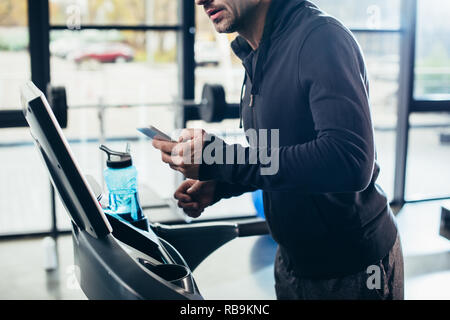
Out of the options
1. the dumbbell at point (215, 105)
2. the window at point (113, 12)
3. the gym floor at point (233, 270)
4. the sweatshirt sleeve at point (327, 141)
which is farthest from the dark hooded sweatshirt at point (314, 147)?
the window at point (113, 12)

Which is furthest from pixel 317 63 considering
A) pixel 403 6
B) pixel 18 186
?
pixel 18 186

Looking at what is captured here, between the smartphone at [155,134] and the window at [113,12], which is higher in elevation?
the window at [113,12]

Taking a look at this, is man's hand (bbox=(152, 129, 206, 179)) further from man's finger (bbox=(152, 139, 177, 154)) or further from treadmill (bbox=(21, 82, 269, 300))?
treadmill (bbox=(21, 82, 269, 300))

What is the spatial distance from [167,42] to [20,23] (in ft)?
2.98

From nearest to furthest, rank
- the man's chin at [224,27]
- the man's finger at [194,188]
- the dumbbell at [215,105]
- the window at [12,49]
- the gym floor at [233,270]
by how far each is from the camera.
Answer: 1. the man's chin at [224,27]
2. the man's finger at [194,188]
3. the gym floor at [233,270]
4. the dumbbell at [215,105]
5. the window at [12,49]

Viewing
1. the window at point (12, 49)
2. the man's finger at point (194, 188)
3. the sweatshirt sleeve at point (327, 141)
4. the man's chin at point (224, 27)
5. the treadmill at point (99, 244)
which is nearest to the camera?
the treadmill at point (99, 244)

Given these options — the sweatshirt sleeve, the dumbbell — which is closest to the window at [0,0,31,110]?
the dumbbell

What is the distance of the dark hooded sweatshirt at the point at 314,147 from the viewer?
0.88m

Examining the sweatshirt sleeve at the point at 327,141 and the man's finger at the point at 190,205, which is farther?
the man's finger at the point at 190,205

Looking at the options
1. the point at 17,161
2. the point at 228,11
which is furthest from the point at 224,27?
the point at 17,161

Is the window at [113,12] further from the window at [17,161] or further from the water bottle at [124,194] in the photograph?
the water bottle at [124,194]

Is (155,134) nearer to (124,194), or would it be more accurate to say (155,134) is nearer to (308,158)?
(124,194)

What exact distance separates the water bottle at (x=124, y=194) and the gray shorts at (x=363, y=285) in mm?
379

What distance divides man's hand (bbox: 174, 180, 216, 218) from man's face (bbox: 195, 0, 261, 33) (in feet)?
1.11
